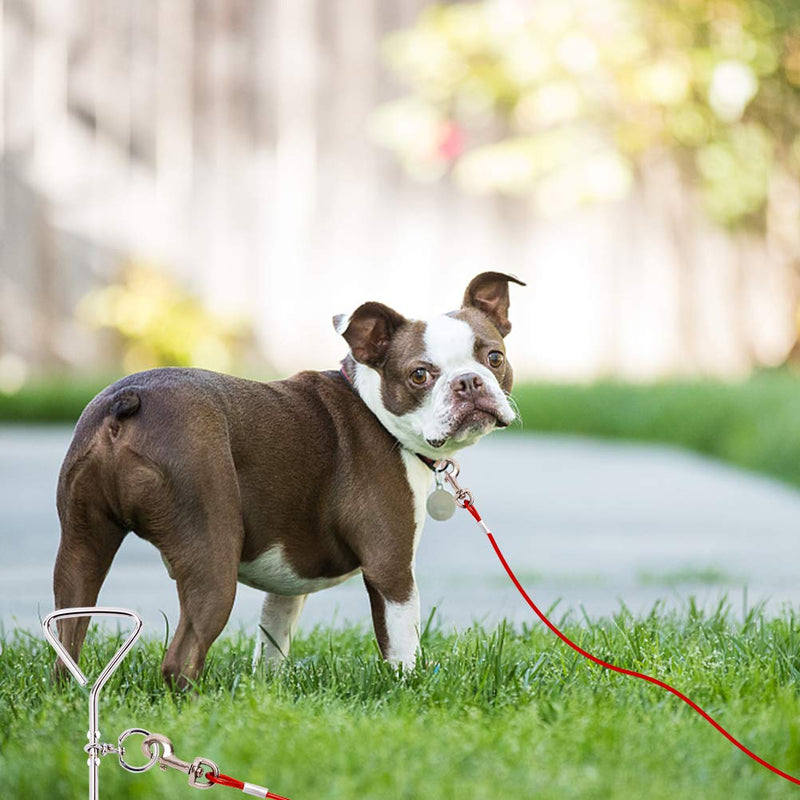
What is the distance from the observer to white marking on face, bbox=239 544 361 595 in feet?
9.62

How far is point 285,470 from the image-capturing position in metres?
2.93

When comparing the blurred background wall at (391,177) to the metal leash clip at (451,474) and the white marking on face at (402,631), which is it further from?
the white marking on face at (402,631)

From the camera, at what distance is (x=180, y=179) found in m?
10.8

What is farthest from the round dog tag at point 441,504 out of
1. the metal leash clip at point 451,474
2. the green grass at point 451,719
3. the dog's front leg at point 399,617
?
the green grass at point 451,719

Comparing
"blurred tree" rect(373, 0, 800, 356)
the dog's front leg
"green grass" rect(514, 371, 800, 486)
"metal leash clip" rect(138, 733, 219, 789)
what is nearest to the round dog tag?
the dog's front leg

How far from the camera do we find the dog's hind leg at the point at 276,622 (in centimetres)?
319

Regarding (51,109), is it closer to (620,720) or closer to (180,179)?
(180,179)

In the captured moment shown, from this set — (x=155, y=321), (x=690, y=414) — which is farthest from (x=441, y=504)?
(x=155, y=321)

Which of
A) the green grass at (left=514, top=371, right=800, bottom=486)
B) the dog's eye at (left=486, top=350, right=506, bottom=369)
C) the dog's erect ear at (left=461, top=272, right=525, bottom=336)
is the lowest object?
the green grass at (left=514, top=371, right=800, bottom=486)

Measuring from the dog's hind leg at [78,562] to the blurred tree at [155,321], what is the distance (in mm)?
7641

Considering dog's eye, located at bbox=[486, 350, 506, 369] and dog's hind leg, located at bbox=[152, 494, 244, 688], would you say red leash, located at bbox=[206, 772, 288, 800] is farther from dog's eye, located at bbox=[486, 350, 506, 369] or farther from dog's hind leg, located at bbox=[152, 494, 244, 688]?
dog's eye, located at bbox=[486, 350, 506, 369]

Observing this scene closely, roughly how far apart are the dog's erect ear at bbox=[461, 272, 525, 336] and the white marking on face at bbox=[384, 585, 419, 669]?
29.0 inches

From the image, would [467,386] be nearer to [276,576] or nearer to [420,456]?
[420,456]

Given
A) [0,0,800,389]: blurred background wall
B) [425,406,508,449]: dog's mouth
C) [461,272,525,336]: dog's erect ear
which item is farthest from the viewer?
[0,0,800,389]: blurred background wall
